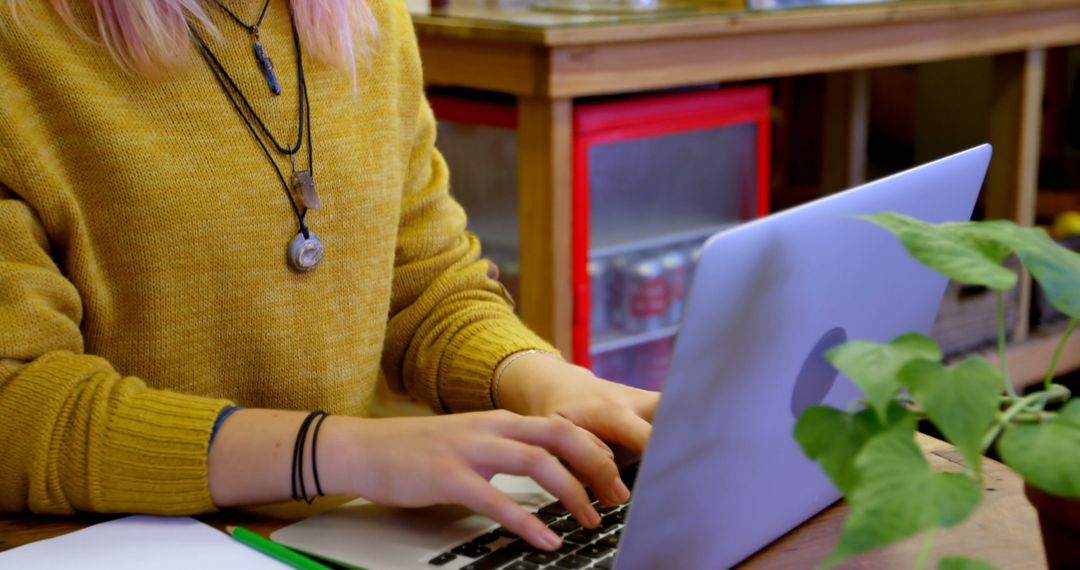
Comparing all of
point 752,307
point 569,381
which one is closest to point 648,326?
point 569,381

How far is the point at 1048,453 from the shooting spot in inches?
16.7

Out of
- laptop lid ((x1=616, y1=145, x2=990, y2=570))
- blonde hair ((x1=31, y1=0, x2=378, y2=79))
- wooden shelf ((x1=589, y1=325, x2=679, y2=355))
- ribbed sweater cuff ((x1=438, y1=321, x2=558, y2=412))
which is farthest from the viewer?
wooden shelf ((x1=589, y1=325, x2=679, y2=355))

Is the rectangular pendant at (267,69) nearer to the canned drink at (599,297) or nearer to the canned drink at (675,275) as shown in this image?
the canned drink at (599,297)

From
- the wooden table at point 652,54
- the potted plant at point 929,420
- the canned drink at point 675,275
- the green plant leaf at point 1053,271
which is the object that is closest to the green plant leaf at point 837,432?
the potted plant at point 929,420

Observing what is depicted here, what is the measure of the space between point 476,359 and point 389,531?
30 centimetres

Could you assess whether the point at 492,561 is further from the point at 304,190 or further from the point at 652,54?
the point at 652,54

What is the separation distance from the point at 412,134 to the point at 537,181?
79 centimetres

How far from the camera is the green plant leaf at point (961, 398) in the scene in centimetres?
42

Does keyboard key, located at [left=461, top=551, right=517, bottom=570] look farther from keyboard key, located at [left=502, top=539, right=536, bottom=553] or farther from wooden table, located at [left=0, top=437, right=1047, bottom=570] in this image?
wooden table, located at [left=0, top=437, right=1047, bottom=570]

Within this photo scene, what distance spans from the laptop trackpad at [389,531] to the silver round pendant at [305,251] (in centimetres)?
25

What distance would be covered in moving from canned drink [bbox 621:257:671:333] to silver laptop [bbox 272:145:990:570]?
1446 mm

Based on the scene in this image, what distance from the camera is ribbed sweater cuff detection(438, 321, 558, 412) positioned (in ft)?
3.18

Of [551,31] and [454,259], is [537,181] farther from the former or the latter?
[454,259]

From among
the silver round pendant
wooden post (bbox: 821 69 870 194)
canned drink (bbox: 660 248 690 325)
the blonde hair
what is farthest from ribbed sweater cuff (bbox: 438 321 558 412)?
wooden post (bbox: 821 69 870 194)
